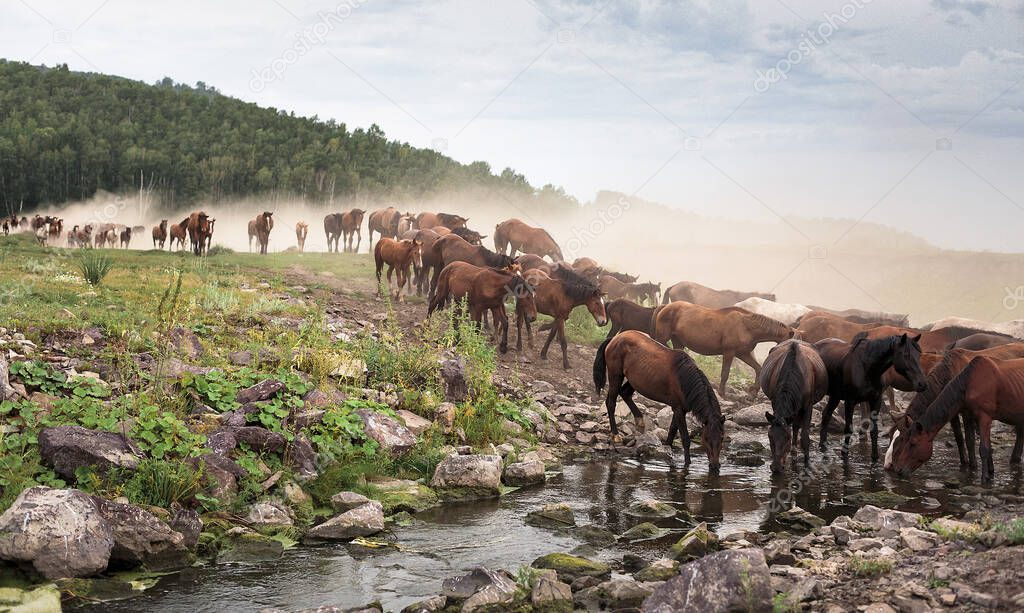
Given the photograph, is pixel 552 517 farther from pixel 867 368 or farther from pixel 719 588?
pixel 867 368

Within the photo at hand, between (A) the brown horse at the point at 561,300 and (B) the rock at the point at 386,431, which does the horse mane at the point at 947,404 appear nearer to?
(B) the rock at the point at 386,431

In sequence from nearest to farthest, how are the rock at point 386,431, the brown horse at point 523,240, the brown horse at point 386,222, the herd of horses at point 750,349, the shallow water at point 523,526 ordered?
the shallow water at point 523,526, the rock at point 386,431, the herd of horses at point 750,349, the brown horse at point 523,240, the brown horse at point 386,222

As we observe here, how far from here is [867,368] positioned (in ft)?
41.7

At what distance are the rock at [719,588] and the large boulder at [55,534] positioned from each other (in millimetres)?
4516

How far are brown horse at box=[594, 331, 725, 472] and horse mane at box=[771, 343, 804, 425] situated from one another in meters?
0.85

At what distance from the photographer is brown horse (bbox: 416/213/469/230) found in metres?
29.9

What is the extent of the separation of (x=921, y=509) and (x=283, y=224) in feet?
172

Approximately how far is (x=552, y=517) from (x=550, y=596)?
254cm

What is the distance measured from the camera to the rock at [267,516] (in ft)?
26.3

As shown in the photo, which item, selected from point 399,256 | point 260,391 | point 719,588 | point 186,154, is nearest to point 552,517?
point 719,588

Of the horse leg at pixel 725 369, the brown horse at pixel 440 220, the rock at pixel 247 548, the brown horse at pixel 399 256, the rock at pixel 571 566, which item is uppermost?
the brown horse at pixel 440 220

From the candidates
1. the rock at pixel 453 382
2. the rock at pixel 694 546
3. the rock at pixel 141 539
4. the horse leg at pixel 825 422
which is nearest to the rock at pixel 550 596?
the rock at pixel 694 546

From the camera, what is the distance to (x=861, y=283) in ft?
167

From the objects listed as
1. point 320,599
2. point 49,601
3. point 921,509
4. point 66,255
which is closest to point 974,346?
point 921,509
